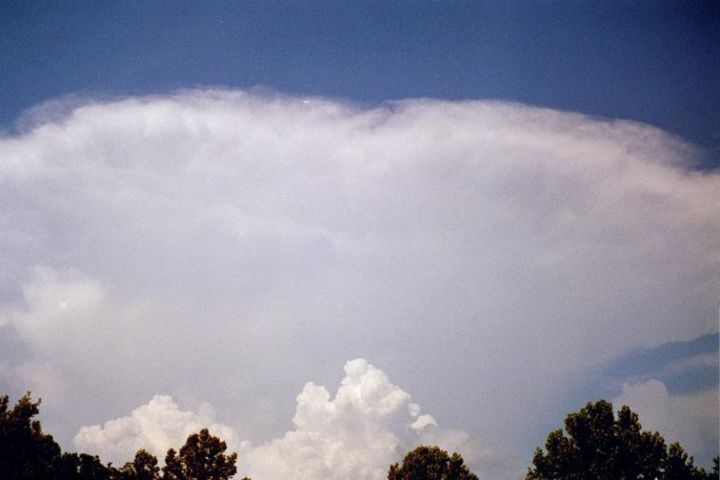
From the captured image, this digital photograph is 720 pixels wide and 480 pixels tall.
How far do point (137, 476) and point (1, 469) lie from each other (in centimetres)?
642

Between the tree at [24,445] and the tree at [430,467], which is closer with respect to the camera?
the tree at [24,445]

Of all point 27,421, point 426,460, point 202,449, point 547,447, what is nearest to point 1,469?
point 27,421

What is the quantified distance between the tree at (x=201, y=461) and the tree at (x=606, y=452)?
22128 millimetres

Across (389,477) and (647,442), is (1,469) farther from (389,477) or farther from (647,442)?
(647,442)

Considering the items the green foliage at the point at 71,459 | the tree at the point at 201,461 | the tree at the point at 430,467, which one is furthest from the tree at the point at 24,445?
the tree at the point at 430,467

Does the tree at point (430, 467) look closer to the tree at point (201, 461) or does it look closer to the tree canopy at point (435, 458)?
the tree canopy at point (435, 458)

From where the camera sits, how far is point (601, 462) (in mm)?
28703

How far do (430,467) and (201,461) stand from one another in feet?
54.6

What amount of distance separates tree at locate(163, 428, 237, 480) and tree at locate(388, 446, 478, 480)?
44.1 ft

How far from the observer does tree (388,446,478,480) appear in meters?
30.6

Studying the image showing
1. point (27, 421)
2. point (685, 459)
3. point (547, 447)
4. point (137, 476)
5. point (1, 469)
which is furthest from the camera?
point (547, 447)

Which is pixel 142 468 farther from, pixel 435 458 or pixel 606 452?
pixel 606 452

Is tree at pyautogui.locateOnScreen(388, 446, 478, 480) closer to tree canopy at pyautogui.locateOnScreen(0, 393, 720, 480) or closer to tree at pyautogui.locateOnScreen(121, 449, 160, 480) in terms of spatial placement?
tree canopy at pyautogui.locateOnScreen(0, 393, 720, 480)

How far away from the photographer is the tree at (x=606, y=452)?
2820 cm
